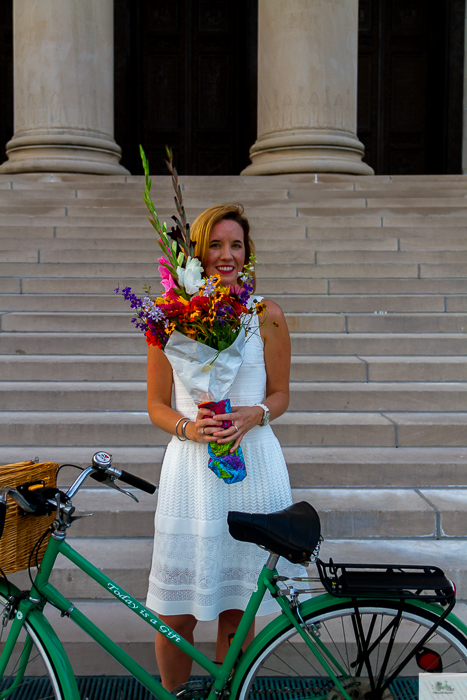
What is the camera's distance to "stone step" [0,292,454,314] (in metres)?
6.19

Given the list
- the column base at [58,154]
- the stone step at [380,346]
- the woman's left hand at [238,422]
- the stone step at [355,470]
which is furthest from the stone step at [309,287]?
the woman's left hand at [238,422]

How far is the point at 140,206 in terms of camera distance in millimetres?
8258

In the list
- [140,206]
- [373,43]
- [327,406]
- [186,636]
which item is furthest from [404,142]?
[186,636]

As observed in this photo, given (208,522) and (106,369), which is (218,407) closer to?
(208,522)

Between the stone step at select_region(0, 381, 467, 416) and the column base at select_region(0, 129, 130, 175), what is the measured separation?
16.9 feet

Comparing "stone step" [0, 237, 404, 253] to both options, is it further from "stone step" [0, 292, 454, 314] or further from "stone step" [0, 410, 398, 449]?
"stone step" [0, 410, 398, 449]

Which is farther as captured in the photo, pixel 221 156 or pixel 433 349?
pixel 221 156

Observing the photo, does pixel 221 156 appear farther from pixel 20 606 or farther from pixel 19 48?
pixel 20 606

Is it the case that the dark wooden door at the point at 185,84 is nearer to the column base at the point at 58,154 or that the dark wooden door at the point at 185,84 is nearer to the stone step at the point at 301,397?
the column base at the point at 58,154

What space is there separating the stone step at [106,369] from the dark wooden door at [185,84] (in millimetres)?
10833

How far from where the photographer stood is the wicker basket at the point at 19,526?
197 cm

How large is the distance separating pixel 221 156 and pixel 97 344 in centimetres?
1097

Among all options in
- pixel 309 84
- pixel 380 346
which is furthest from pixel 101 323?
pixel 309 84

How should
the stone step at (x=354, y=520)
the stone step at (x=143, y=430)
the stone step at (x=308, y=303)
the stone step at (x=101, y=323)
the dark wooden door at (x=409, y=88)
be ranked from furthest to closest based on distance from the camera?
1. the dark wooden door at (x=409, y=88)
2. the stone step at (x=308, y=303)
3. the stone step at (x=101, y=323)
4. the stone step at (x=143, y=430)
5. the stone step at (x=354, y=520)
